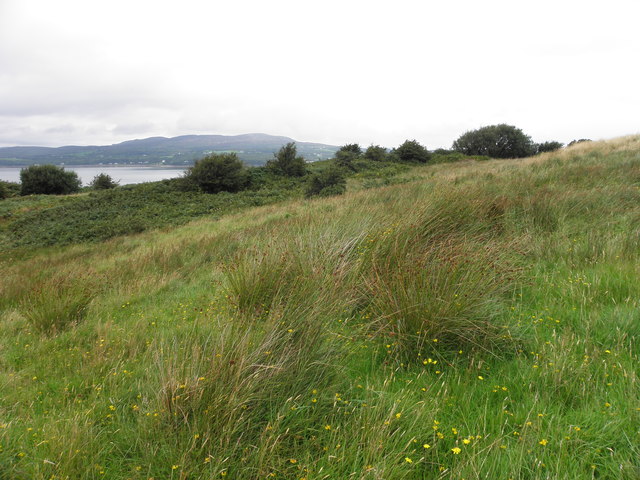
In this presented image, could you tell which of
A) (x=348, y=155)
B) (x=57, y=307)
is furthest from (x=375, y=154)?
(x=57, y=307)

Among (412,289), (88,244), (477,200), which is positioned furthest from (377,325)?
(88,244)

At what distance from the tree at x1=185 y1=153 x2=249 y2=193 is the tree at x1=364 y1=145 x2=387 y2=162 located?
45.7ft

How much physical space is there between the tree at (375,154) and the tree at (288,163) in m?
7.85

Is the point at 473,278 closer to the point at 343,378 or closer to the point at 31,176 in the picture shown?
the point at 343,378

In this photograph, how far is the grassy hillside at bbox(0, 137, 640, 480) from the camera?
1585 millimetres

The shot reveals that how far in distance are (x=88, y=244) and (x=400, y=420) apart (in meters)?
17.1

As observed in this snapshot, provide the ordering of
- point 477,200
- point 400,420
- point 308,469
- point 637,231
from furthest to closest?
point 477,200 → point 637,231 → point 400,420 → point 308,469

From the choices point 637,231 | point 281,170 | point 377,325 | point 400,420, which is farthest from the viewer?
point 281,170

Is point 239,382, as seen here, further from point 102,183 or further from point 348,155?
point 102,183

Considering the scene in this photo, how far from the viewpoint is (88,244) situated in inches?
588

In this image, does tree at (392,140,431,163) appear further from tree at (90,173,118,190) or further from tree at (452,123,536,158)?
tree at (90,173,118,190)

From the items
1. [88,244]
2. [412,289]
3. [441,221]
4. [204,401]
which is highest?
[441,221]

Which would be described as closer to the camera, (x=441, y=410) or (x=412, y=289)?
(x=441, y=410)

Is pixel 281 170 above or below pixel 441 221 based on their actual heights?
above
